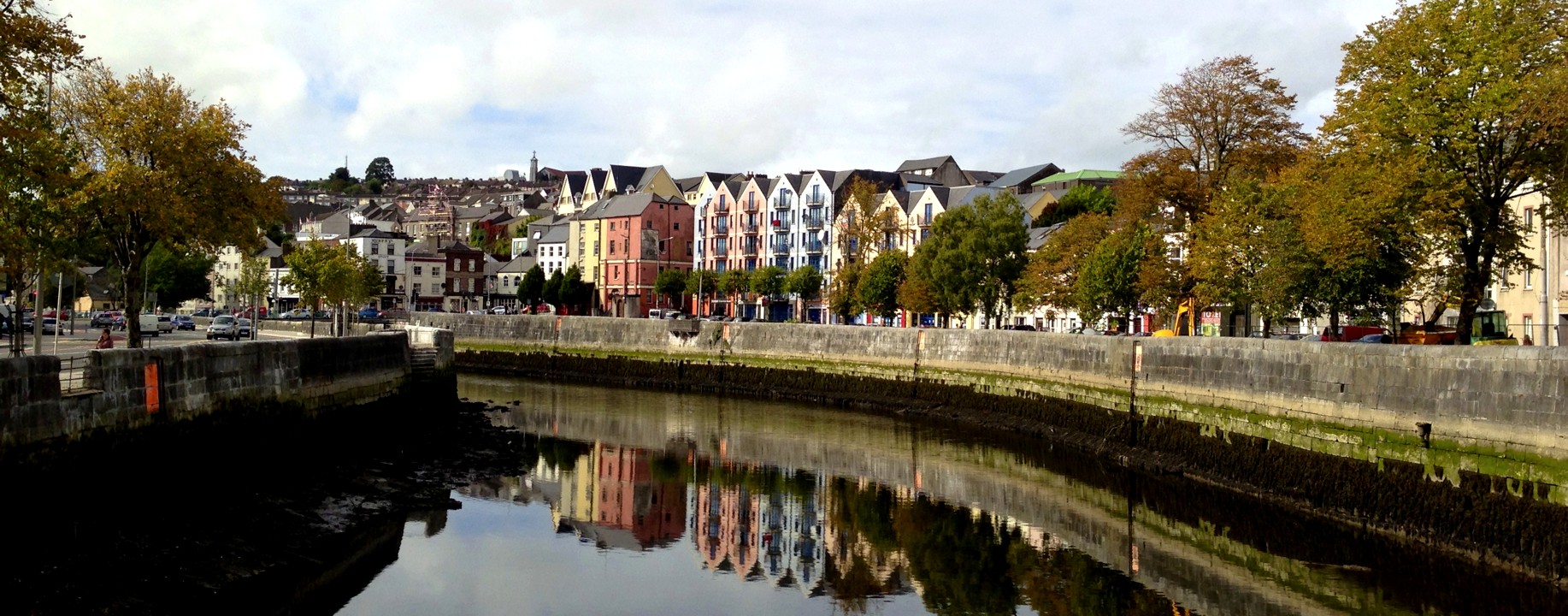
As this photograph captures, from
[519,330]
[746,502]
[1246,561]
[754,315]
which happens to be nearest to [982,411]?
[746,502]

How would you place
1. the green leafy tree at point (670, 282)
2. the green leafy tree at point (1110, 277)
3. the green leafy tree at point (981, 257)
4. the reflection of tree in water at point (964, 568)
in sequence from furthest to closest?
the green leafy tree at point (670, 282)
the green leafy tree at point (981, 257)
the green leafy tree at point (1110, 277)
the reflection of tree in water at point (964, 568)

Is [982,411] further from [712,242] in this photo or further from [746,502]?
[712,242]

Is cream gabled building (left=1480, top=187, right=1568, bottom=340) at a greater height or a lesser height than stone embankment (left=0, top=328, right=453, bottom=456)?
greater

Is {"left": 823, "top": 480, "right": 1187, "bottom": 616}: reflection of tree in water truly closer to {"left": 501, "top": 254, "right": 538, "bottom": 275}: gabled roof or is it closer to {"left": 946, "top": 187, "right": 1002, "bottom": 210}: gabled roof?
{"left": 946, "top": 187, "right": 1002, "bottom": 210}: gabled roof

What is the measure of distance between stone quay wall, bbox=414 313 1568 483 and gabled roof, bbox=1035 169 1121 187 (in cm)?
8870

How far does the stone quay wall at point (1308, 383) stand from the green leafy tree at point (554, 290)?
2820 inches

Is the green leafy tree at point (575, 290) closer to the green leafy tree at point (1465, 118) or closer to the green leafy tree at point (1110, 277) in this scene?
the green leafy tree at point (1110, 277)

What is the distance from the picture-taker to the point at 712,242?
130875mm

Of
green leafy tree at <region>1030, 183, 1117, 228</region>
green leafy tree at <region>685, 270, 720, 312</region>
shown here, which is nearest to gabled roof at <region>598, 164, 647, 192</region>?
green leafy tree at <region>685, 270, 720, 312</region>

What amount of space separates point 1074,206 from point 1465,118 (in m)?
84.5

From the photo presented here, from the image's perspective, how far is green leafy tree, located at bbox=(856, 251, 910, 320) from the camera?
8712 cm

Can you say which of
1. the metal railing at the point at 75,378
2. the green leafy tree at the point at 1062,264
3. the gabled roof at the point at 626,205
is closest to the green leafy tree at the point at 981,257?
the green leafy tree at the point at 1062,264

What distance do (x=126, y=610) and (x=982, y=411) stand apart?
36221 mm

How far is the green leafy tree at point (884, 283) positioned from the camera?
87125 millimetres
